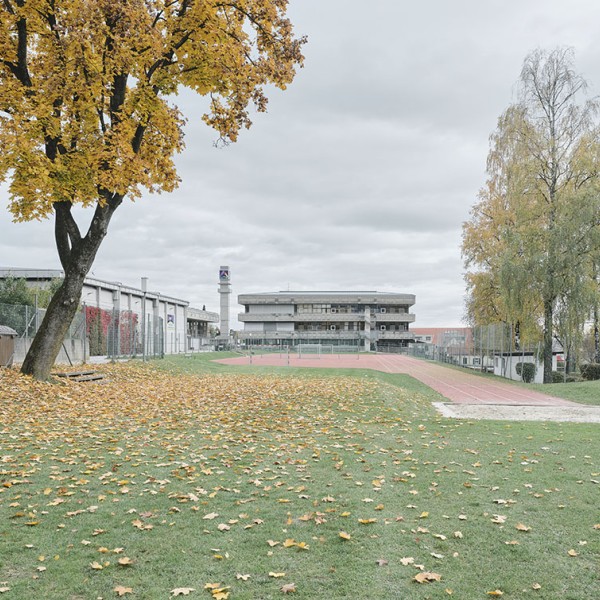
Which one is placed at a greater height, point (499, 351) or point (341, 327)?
point (341, 327)

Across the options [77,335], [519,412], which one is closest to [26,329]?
[77,335]

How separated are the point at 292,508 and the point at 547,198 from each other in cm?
2613

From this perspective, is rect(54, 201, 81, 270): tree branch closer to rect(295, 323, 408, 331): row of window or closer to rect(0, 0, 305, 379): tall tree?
rect(0, 0, 305, 379): tall tree

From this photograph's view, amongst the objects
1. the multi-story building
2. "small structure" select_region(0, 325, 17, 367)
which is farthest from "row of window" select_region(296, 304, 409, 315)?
"small structure" select_region(0, 325, 17, 367)

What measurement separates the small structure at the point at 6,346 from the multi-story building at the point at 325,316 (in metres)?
83.5

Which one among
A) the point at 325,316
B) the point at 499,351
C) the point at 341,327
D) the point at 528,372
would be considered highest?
the point at 325,316

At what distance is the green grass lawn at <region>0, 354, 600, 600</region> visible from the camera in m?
4.00

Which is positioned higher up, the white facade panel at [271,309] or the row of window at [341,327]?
the white facade panel at [271,309]

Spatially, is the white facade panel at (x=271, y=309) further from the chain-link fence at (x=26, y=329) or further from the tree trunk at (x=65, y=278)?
the tree trunk at (x=65, y=278)

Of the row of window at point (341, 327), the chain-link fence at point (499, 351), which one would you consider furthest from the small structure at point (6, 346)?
the row of window at point (341, 327)

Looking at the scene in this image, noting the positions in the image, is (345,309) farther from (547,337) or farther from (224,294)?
(547,337)

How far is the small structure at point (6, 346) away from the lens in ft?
57.9

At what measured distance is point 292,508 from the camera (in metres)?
5.59

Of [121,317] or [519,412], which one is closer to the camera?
[519,412]
